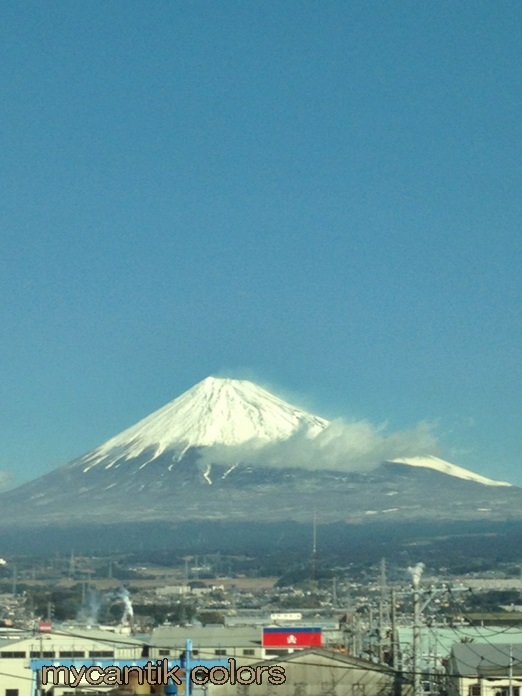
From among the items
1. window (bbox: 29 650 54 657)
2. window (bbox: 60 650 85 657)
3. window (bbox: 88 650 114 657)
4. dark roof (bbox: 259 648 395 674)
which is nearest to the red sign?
window (bbox: 88 650 114 657)

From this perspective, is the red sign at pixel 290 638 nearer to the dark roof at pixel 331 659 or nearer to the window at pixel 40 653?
the window at pixel 40 653

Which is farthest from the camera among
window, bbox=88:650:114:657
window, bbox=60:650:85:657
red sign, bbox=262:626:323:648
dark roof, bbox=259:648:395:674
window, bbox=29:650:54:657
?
red sign, bbox=262:626:323:648

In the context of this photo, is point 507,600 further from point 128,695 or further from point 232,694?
point 128,695

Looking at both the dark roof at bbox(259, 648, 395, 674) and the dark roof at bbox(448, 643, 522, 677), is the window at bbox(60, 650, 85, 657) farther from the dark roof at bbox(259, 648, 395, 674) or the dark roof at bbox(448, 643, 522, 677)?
the dark roof at bbox(259, 648, 395, 674)

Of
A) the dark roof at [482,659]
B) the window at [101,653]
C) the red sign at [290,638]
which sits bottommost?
the dark roof at [482,659]

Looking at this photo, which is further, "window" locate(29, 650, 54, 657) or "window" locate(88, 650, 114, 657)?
"window" locate(88, 650, 114, 657)

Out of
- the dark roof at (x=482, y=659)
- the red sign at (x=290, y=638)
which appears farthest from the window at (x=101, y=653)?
the dark roof at (x=482, y=659)

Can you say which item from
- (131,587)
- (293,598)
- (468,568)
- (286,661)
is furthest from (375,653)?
(468,568)
